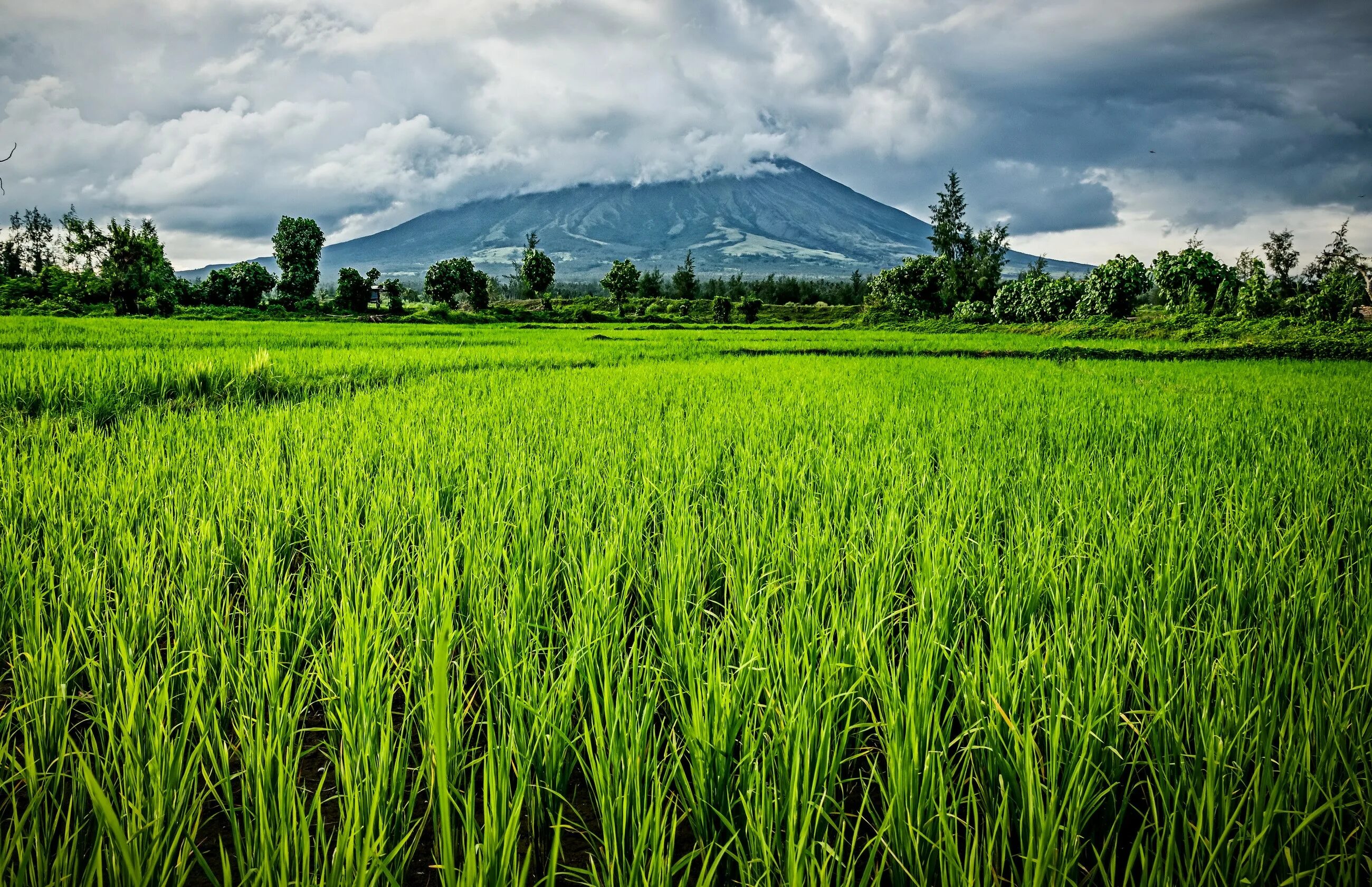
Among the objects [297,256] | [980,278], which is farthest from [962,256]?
[297,256]

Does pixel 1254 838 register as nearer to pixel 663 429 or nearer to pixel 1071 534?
pixel 1071 534

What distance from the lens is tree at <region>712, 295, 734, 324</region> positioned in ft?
164

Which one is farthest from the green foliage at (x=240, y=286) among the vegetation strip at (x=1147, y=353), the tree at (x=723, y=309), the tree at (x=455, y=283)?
the vegetation strip at (x=1147, y=353)

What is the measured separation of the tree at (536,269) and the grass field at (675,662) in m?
59.0

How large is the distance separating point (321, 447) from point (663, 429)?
2.41m

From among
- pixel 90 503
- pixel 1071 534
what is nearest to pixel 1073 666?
pixel 1071 534

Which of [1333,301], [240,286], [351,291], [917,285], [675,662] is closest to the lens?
[675,662]

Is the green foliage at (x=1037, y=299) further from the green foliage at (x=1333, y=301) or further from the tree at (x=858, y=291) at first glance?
the tree at (x=858, y=291)

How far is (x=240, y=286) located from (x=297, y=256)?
7059 millimetres

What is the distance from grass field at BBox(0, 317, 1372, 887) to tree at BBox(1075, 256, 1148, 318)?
34.9 m

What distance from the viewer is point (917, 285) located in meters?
49.5

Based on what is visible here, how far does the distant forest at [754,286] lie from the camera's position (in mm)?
32062

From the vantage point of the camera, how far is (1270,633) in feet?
6.03

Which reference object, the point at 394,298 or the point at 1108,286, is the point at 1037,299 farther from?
the point at 394,298
